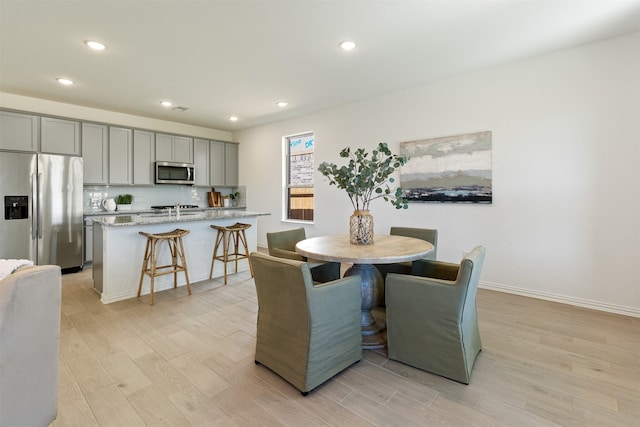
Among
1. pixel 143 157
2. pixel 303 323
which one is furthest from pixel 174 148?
pixel 303 323

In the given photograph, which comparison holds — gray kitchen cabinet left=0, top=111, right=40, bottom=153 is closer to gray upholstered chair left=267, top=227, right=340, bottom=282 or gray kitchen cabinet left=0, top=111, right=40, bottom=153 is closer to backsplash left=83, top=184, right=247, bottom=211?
backsplash left=83, top=184, right=247, bottom=211

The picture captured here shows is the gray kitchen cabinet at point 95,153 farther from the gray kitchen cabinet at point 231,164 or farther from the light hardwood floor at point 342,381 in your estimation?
the light hardwood floor at point 342,381

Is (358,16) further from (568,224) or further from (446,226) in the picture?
(568,224)

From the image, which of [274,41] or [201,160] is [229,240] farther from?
[201,160]

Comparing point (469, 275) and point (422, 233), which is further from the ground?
point (422, 233)

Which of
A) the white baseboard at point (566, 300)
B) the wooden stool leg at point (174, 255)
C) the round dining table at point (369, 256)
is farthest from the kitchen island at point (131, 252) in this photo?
the white baseboard at point (566, 300)

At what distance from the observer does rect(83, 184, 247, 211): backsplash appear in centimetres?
522

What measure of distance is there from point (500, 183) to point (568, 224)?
77 centimetres

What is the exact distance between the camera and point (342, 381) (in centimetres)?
192

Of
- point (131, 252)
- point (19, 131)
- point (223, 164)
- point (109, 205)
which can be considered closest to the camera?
point (131, 252)

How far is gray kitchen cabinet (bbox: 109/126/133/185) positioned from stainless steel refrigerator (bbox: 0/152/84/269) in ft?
2.05

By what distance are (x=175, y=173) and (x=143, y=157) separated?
1.95ft

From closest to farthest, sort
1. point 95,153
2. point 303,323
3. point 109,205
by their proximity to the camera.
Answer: point 303,323
point 95,153
point 109,205

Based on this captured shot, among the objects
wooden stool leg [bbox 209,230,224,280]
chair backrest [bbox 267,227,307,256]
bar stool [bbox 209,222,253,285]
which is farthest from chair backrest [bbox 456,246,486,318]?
wooden stool leg [bbox 209,230,224,280]
